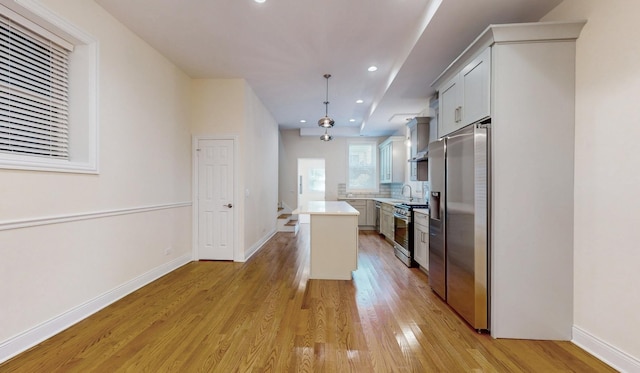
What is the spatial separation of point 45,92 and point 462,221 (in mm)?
3920

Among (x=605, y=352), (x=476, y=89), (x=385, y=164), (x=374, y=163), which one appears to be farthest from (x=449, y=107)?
(x=374, y=163)

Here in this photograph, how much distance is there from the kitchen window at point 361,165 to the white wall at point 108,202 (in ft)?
16.5

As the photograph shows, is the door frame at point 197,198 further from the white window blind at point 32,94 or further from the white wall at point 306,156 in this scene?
the white wall at point 306,156

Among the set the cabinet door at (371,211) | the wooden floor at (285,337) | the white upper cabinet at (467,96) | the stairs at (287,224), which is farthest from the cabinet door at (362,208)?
the white upper cabinet at (467,96)

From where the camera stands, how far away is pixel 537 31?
2.08m

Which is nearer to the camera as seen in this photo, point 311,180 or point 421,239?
point 421,239

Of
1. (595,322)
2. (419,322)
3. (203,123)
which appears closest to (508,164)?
(595,322)

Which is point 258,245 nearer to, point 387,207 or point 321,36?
point 387,207

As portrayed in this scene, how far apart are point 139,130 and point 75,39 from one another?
1039 mm

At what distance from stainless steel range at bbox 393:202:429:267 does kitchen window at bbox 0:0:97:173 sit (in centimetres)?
408

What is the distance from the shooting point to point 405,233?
14.3ft

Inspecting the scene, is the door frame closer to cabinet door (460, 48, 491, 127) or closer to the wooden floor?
the wooden floor

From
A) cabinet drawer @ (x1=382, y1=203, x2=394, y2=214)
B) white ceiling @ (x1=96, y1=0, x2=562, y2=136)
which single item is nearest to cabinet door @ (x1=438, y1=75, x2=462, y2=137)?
white ceiling @ (x1=96, y1=0, x2=562, y2=136)

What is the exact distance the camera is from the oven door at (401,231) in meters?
4.29
